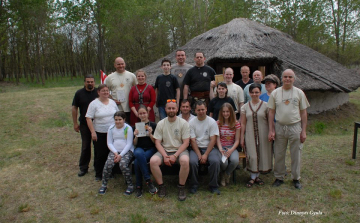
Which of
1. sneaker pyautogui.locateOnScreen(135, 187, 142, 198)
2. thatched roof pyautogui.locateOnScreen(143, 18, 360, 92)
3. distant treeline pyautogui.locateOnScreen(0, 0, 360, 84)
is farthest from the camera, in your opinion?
distant treeline pyautogui.locateOnScreen(0, 0, 360, 84)

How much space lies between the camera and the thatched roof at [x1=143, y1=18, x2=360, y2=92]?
8.04 metres

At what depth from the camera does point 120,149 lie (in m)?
3.78

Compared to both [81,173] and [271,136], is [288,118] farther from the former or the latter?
[81,173]

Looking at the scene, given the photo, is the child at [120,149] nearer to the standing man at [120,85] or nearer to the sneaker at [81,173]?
the standing man at [120,85]

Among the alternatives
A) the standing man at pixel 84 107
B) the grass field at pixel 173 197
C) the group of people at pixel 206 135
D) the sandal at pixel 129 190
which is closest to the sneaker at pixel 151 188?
the group of people at pixel 206 135

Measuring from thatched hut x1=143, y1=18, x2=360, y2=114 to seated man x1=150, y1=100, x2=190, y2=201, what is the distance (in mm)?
5120

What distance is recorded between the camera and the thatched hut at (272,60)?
8.07 m

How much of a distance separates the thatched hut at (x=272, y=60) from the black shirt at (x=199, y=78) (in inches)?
152

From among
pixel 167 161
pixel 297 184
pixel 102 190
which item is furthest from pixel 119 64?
pixel 297 184

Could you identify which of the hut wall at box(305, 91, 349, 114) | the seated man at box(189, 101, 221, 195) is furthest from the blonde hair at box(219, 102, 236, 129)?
the hut wall at box(305, 91, 349, 114)

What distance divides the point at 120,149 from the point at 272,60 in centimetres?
647

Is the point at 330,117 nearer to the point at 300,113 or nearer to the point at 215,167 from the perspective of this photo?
the point at 300,113

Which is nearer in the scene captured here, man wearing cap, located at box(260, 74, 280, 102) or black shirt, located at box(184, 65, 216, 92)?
man wearing cap, located at box(260, 74, 280, 102)

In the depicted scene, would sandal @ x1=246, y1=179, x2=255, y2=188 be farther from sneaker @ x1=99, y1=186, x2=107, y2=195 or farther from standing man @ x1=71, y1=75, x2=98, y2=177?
standing man @ x1=71, y1=75, x2=98, y2=177
